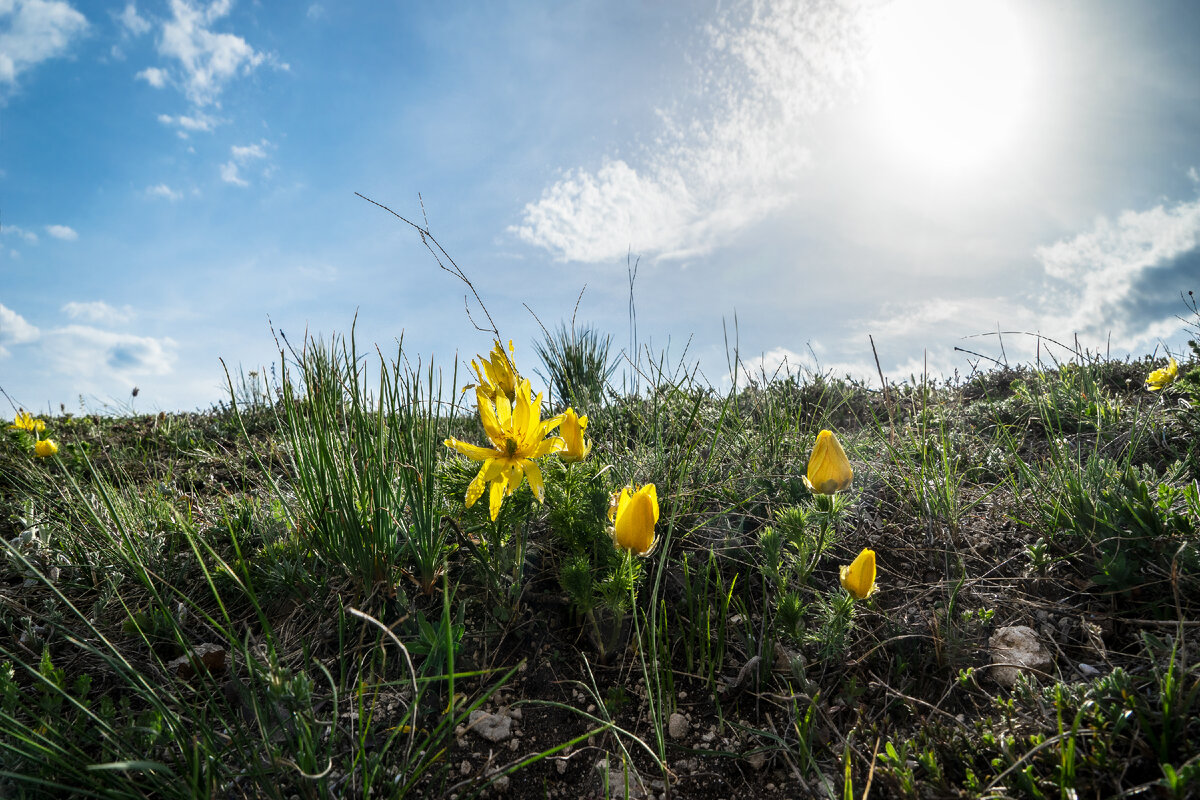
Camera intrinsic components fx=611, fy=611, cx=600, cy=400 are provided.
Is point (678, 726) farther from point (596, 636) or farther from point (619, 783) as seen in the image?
point (596, 636)

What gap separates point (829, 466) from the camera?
165 cm

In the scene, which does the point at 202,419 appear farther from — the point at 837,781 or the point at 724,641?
the point at 837,781

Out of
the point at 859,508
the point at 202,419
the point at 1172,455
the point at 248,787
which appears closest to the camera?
the point at 248,787

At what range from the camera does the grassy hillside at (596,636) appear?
136 centimetres

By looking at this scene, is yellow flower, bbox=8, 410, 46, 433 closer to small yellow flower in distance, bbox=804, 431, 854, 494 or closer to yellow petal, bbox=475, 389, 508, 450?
yellow petal, bbox=475, 389, 508, 450

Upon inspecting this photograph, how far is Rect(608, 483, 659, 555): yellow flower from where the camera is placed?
147 centimetres

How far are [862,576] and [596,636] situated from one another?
773 millimetres

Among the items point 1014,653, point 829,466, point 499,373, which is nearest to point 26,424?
point 499,373

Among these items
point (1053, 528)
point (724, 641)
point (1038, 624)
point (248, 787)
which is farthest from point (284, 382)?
point (1053, 528)

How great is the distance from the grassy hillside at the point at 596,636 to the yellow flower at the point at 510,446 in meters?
0.02

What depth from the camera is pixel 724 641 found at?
73.2 inches

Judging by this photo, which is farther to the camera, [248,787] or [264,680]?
[248,787]

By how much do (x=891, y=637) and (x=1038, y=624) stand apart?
17.7 inches

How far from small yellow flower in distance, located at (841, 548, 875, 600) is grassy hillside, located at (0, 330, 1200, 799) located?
7cm
